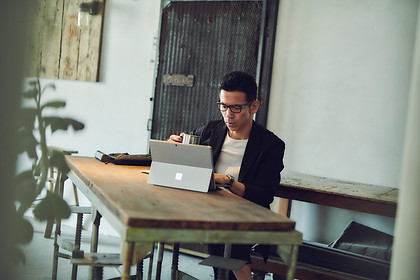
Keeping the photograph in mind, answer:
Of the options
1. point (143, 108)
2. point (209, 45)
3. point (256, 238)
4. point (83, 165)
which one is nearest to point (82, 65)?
point (143, 108)

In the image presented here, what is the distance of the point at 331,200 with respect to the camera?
10.3 ft

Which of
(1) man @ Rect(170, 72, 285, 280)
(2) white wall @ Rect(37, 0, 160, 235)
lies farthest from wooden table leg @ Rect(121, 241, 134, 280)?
(2) white wall @ Rect(37, 0, 160, 235)

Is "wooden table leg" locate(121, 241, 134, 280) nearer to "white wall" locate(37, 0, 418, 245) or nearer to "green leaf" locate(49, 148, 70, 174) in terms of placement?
"green leaf" locate(49, 148, 70, 174)

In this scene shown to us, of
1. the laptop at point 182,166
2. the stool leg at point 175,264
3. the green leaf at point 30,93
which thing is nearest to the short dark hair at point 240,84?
the laptop at point 182,166

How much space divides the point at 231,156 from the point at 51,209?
2.10 metres

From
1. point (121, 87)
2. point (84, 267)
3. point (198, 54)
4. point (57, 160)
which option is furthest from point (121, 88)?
point (57, 160)

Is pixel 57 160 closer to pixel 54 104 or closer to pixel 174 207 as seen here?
pixel 54 104

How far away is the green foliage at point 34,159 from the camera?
0.88 metres

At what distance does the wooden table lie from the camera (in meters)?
1.64

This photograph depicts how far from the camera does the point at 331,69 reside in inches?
155

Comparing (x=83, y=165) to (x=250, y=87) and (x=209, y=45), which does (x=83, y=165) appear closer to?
(x=250, y=87)

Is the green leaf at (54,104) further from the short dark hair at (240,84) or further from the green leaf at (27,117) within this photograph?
the short dark hair at (240,84)

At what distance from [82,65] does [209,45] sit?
159cm

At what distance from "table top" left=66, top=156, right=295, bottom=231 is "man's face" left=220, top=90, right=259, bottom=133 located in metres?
0.57
